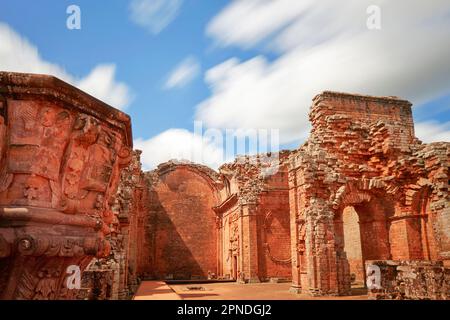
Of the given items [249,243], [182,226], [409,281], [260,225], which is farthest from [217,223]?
[409,281]

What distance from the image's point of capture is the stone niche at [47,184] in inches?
98.4

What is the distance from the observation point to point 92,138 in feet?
9.67

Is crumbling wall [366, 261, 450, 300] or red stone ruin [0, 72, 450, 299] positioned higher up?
red stone ruin [0, 72, 450, 299]

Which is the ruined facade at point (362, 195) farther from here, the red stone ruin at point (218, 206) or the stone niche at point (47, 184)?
the stone niche at point (47, 184)

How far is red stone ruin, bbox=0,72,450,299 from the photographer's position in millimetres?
2598

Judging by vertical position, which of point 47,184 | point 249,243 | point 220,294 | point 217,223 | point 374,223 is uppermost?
point 217,223

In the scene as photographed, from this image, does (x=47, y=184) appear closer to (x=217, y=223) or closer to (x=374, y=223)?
(x=374, y=223)

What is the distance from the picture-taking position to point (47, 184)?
2.69 metres

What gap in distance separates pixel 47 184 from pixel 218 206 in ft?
73.6

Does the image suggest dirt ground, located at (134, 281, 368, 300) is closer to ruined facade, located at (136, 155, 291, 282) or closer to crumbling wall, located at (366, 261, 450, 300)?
crumbling wall, located at (366, 261, 450, 300)

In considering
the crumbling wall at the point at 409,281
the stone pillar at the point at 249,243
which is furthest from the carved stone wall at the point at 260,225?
the crumbling wall at the point at 409,281

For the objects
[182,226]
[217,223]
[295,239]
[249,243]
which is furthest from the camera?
[217,223]

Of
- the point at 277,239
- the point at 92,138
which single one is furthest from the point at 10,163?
the point at 277,239

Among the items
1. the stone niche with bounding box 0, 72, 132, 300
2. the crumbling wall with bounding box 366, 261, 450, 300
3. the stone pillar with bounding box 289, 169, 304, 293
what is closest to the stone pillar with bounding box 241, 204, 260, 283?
the stone pillar with bounding box 289, 169, 304, 293
